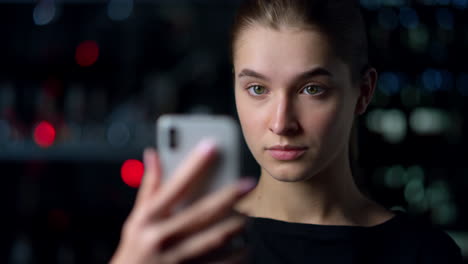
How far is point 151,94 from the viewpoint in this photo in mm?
1450

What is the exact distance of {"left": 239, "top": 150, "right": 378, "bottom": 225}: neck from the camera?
60cm

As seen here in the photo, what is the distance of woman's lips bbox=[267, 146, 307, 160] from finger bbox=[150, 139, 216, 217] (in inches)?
4.3

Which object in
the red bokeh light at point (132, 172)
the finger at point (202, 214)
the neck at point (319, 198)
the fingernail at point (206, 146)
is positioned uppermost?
the fingernail at point (206, 146)

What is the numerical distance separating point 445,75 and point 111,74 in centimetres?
98

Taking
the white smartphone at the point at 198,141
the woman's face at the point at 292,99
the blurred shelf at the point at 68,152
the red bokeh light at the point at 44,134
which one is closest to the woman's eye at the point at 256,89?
the woman's face at the point at 292,99

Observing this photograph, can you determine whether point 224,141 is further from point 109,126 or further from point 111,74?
point 111,74

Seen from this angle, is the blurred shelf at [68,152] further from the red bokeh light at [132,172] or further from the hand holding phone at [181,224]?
the hand holding phone at [181,224]

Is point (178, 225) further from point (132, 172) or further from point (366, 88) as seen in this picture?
point (132, 172)

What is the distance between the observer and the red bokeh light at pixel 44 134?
134 cm

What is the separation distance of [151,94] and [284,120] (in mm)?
979

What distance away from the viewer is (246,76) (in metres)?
0.55

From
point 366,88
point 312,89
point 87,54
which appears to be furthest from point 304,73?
point 87,54

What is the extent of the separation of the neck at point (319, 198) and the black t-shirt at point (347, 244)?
12 millimetres

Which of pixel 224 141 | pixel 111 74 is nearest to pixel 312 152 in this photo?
pixel 224 141
